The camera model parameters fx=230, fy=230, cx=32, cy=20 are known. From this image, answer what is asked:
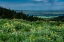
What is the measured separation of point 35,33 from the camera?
10859mm

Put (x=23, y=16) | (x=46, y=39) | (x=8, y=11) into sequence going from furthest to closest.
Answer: (x=8, y=11) < (x=23, y=16) < (x=46, y=39)

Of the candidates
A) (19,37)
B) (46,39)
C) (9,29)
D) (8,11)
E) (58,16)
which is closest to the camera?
(46,39)

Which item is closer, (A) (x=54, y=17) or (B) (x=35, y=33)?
(B) (x=35, y=33)

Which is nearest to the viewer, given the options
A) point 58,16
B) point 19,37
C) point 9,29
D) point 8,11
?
point 19,37

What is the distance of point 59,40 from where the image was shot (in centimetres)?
1011

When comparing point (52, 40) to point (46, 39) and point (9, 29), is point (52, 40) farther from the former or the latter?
point (9, 29)

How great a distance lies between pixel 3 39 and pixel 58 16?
19.3m

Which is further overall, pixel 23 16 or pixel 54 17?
pixel 23 16

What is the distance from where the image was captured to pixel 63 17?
99.7ft

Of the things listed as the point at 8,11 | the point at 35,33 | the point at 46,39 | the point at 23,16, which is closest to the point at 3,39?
the point at 35,33

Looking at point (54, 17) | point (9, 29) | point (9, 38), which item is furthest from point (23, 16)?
point (9, 38)

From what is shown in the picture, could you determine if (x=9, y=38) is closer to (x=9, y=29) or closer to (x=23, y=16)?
(x=9, y=29)

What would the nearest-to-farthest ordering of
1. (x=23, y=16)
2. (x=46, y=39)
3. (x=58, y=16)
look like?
1. (x=46, y=39)
2. (x=58, y=16)
3. (x=23, y=16)

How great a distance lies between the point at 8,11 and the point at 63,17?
12974 millimetres
